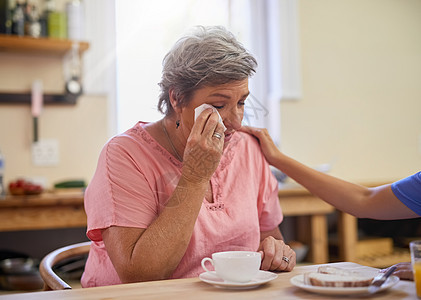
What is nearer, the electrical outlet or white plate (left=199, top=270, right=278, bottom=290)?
white plate (left=199, top=270, right=278, bottom=290)

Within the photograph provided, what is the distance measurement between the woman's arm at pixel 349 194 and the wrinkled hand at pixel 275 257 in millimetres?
301

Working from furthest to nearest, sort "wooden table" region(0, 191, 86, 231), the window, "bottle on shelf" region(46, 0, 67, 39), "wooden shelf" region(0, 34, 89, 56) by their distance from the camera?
Answer: "bottle on shelf" region(46, 0, 67, 39) < "wooden shelf" region(0, 34, 89, 56) < "wooden table" region(0, 191, 86, 231) < the window

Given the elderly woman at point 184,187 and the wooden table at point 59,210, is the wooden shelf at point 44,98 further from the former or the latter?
the elderly woman at point 184,187

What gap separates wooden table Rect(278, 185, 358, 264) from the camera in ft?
8.34

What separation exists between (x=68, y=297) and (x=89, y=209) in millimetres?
344

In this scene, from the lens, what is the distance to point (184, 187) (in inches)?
45.6

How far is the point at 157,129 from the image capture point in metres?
1.38

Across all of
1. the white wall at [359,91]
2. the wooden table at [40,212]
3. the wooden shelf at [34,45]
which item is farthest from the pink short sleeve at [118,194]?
the white wall at [359,91]

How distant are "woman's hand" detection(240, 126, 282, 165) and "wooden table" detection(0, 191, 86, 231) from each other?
1028 mm

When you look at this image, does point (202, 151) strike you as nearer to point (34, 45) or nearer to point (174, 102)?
point (174, 102)

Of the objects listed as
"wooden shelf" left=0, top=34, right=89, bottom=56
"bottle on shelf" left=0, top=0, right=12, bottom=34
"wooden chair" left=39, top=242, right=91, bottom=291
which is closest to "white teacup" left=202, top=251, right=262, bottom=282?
"wooden chair" left=39, top=242, right=91, bottom=291

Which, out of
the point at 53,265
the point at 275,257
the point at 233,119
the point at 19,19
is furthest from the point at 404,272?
the point at 19,19

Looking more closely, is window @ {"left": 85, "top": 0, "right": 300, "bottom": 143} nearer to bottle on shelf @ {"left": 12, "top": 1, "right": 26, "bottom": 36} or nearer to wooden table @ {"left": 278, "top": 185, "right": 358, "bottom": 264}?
bottle on shelf @ {"left": 12, "top": 1, "right": 26, "bottom": 36}

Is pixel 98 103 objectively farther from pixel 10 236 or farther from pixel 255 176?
pixel 255 176
